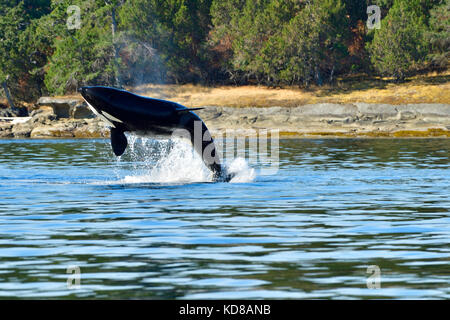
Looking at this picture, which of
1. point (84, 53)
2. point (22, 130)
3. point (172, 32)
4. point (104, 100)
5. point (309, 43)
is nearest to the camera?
point (104, 100)

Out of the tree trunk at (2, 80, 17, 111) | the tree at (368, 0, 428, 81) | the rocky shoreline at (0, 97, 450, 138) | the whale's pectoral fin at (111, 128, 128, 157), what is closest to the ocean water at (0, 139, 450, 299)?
the whale's pectoral fin at (111, 128, 128, 157)

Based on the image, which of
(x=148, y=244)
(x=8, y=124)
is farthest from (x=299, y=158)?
(x=8, y=124)

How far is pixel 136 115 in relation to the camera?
18.7 m

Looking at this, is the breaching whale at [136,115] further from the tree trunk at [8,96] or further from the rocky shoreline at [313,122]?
the tree trunk at [8,96]

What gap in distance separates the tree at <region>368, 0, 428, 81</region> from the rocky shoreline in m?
6.29

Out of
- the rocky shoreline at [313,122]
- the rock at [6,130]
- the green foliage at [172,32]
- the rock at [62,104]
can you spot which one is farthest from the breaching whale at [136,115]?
the green foliage at [172,32]

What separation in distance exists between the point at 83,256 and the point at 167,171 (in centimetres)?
1316

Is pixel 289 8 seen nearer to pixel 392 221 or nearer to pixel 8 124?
pixel 8 124

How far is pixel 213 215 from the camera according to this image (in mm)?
16062

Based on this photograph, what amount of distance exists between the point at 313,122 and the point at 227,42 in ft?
51.4

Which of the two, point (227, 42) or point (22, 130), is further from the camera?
point (227, 42)

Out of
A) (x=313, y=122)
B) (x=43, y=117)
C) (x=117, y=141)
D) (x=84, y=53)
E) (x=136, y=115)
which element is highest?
(x=84, y=53)

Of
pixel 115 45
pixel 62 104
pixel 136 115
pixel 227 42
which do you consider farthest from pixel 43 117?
pixel 136 115

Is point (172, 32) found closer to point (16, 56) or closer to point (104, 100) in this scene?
point (16, 56)
